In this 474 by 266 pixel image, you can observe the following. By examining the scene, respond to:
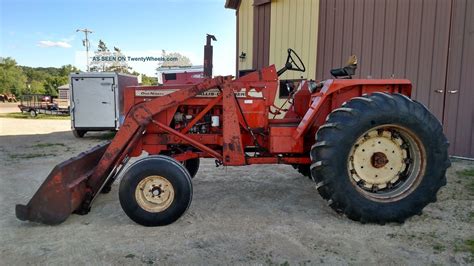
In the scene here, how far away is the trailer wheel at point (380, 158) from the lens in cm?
336

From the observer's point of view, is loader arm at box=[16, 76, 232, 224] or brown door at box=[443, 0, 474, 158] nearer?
→ loader arm at box=[16, 76, 232, 224]

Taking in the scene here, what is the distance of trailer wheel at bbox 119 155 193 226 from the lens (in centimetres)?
337

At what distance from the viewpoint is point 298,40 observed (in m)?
9.10

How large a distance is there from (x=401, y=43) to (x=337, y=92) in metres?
4.22

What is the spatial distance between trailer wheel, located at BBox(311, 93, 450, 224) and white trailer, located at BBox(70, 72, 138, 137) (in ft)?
28.3

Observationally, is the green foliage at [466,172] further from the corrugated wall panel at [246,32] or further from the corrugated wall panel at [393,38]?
the corrugated wall panel at [246,32]

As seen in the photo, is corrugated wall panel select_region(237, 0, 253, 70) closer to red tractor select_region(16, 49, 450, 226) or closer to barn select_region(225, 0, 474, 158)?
barn select_region(225, 0, 474, 158)

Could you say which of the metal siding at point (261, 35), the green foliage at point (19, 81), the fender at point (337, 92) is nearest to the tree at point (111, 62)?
the green foliage at point (19, 81)

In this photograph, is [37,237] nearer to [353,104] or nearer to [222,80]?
[222,80]

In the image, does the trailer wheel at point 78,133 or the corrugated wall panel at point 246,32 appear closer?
the corrugated wall panel at point 246,32

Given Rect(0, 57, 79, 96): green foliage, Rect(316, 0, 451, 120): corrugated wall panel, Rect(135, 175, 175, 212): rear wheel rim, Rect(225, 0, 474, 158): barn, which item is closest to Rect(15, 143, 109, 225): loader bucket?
Rect(135, 175, 175, 212): rear wheel rim

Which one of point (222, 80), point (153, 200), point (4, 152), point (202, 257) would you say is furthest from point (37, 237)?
point (4, 152)

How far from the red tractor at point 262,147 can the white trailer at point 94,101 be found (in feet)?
23.0

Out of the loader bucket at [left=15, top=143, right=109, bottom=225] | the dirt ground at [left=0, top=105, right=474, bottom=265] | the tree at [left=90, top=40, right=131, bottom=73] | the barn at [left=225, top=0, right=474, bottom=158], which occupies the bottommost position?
the dirt ground at [left=0, top=105, right=474, bottom=265]
